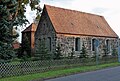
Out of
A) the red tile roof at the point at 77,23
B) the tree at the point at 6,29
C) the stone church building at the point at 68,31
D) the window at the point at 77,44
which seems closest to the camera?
the tree at the point at 6,29

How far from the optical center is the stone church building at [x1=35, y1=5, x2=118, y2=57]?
35656 mm

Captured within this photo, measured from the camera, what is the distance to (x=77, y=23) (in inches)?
1567

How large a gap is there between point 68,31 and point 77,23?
4.03 meters

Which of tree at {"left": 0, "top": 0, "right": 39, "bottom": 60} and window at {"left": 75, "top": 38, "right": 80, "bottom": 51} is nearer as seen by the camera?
tree at {"left": 0, "top": 0, "right": 39, "bottom": 60}

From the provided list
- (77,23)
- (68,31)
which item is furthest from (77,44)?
(68,31)

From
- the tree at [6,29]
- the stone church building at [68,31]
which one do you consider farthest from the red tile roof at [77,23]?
the tree at [6,29]

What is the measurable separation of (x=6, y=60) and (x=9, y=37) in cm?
179

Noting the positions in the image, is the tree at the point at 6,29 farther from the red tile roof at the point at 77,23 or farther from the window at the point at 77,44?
the window at the point at 77,44

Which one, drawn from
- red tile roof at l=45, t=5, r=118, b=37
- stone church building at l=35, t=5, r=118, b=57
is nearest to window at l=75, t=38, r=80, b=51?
stone church building at l=35, t=5, r=118, b=57

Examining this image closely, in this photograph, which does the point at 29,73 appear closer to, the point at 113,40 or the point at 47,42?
the point at 47,42

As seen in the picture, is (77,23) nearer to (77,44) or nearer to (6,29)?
(77,44)

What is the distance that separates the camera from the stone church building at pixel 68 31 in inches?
1404

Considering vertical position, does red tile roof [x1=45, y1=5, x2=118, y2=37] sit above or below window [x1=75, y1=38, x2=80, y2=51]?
above

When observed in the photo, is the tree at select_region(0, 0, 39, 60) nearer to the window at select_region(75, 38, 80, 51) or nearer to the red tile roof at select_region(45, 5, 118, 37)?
the red tile roof at select_region(45, 5, 118, 37)
